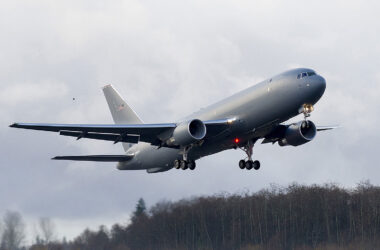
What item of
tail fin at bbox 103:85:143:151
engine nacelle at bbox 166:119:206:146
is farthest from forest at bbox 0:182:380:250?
engine nacelle at bbox 166:119:206:146

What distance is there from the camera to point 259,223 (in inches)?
2862

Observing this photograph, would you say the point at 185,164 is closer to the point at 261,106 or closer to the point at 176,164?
the point at 176,164

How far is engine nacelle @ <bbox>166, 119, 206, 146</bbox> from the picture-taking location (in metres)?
52.1

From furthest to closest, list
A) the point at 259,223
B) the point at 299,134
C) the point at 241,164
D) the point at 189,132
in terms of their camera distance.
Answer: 1. the point at 259,223
2. the point at 241,164
3. the point at 299,134
4. the point at 189,132

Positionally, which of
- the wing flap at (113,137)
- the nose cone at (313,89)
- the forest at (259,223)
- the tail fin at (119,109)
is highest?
the tail fin at (119,109)

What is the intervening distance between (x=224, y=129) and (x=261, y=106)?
2.95 m

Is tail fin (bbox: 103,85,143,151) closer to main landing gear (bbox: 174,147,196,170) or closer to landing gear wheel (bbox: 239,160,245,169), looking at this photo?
main landing gear (bbox: 174,147,196,170)

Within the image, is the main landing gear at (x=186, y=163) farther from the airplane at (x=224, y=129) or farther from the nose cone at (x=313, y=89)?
the nose cone at (x=313, y=89)

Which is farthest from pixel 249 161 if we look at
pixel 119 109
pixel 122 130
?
pixel 119 109

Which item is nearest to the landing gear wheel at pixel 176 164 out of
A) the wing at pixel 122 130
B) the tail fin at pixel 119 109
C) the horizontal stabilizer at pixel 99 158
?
the wing at pixel 122 130

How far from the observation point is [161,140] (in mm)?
55656

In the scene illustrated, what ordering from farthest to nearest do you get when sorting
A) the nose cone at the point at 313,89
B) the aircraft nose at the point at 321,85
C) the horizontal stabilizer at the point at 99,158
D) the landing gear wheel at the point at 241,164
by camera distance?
the landing gear wheel at the point at 241,164, the horizontal stabilizer at the point at 99,158, the aircraft nose at the point at 321,85, the nose cone at the point at 313,89

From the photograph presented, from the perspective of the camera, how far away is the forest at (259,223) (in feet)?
224

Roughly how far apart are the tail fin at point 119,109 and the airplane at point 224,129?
3.56m
